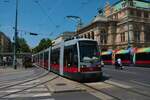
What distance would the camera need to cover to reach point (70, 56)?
20562 millimetres

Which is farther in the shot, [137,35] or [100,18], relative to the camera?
[100,18]

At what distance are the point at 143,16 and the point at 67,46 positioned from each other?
76.0 metres

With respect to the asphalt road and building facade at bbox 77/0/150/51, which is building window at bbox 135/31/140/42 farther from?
the asphalt road

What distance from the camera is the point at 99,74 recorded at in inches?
762

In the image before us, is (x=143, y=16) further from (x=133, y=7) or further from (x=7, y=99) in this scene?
(x=7, y=99)

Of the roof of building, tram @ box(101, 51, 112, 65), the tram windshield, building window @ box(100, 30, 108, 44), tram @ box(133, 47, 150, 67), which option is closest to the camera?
the tram windshield

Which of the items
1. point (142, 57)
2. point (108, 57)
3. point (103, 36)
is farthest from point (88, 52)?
point (103, 36)

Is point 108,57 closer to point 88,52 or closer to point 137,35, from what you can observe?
point 137,35

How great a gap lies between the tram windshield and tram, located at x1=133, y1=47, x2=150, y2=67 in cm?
2784

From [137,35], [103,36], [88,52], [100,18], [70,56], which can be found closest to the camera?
[88,52]

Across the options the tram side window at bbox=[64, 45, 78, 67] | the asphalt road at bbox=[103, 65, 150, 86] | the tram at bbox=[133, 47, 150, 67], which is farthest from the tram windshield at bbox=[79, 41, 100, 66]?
the tram at bbox=[133, 47, 150, 67]

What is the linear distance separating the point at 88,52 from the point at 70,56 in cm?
172

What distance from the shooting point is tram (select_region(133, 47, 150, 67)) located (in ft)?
151

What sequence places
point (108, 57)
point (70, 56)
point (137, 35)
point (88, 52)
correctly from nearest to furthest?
point (88, 52) → point (70, 56) → point (108, 57) → point (137, 35)
